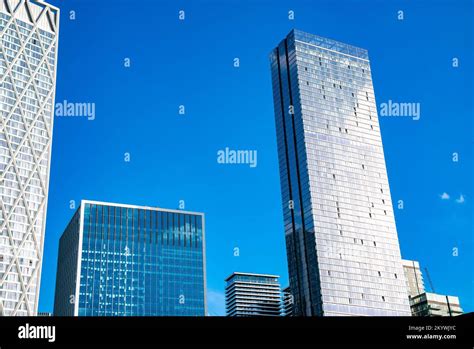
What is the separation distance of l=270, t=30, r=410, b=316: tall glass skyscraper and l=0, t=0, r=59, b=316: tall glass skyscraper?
215ft

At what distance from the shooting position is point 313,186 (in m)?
150

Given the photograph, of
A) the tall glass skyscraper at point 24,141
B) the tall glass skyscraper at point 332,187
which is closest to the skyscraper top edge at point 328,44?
the tall glass skyscraper at point 332,187

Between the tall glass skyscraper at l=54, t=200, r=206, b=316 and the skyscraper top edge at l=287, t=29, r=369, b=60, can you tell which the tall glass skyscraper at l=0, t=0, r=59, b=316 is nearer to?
the tall glass skyscraper at l=54, t=200, r=206, b=316

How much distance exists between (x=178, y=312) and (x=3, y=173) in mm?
71534

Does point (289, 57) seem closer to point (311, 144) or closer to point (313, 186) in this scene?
point (311, 144)

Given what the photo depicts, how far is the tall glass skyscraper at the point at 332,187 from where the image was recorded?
477ft

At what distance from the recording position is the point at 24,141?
5728 inches

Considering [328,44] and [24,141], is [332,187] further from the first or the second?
[24,141]

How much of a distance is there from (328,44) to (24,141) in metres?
96.5

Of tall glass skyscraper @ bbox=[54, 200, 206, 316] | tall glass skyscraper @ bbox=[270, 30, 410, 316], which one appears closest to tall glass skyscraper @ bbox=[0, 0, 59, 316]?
tall glass skyscraper @ bbox=[54, 200, 206, 316]

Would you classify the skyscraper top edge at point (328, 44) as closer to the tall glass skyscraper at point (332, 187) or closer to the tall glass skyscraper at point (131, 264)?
the tall glass skyscraper at point (332, 187)

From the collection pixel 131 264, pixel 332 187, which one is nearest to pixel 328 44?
pixel 332 187

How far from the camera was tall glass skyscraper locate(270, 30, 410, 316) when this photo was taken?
477ft

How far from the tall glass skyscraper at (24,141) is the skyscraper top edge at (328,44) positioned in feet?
239
